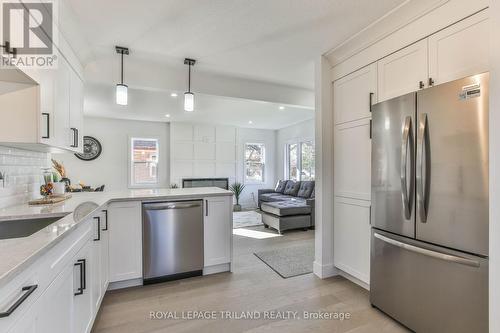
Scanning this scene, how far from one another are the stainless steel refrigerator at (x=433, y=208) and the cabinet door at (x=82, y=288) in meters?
2.19

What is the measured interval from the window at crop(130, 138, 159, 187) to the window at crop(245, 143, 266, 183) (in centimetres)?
285

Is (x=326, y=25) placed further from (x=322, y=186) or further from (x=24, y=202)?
(x=24, y=202)

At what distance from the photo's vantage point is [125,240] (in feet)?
8.12

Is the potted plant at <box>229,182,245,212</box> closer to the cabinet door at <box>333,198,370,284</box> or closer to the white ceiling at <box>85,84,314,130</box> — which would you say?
the white ceiling at <box>85,84,314,130</box>

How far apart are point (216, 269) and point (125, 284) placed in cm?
97

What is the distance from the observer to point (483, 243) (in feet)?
4.57

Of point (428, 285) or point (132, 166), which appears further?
point (132, 166)

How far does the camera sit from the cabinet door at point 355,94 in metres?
2.34

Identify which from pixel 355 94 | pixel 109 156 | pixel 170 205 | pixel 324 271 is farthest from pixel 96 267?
pixel 109 156

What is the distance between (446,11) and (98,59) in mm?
3283

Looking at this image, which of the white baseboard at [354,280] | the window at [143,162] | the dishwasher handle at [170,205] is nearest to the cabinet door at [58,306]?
the dishwasher handle at [170,205]

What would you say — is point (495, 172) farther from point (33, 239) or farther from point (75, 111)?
point (75, 111)

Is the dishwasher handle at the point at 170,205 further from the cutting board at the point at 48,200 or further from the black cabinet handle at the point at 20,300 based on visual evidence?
the black cabinet handle at the point at 20,300

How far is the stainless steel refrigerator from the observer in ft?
4.67
